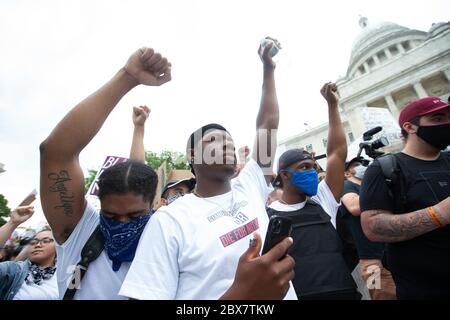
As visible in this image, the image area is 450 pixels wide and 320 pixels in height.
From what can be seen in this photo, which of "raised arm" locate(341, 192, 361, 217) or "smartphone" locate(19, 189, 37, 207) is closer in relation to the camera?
"raised arm" locate(341, 192, 361, 217)

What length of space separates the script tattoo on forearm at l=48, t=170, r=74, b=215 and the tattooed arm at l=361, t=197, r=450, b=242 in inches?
81.9

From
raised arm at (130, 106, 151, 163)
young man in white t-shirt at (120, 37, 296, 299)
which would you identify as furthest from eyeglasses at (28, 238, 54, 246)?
young man in white t-shirt at (120, 37, 296, 299)

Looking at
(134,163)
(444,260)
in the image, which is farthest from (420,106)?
(134,163)

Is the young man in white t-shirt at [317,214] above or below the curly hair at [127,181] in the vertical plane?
below

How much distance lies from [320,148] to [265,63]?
41912 millimetres

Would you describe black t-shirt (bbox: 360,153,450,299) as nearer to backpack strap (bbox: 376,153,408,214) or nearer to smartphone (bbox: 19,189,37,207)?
backpack strap (bbox: 376,153,408,214)

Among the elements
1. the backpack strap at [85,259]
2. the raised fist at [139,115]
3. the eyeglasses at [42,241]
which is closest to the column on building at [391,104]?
the raised fist at [139,115]

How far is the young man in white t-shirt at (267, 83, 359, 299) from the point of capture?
196 cm

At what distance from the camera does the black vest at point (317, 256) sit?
195 centimetres

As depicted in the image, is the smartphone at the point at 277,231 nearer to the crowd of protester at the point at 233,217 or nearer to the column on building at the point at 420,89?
the crowd of protester at the point at 233,217

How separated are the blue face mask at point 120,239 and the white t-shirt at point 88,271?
0.05 meters

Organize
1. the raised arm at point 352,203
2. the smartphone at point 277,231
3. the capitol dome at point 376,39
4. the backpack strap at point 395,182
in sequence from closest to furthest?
1. the smartphone at point 277,231
2. the backpack strap at point 395,182
3. the raised arm at point 352,203
4. the capitol dome at point 376,39

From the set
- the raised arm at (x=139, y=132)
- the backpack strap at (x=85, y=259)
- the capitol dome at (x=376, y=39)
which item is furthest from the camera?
the capitol dome at (x=376, y=39)

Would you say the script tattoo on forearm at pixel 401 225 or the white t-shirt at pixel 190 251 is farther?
the script tattoo on forearm at pixel 401 225
